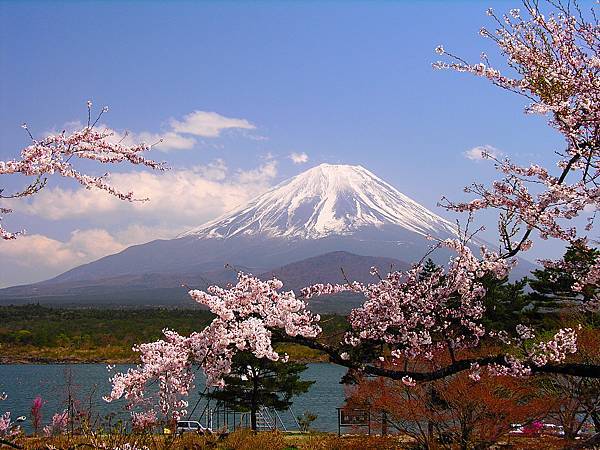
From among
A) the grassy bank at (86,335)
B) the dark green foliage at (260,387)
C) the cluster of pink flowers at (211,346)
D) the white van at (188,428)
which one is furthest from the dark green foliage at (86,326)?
the cluster of pink flowers at (211,346)

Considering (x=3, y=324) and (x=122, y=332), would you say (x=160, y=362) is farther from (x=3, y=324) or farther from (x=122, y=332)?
(x=3, y=324)

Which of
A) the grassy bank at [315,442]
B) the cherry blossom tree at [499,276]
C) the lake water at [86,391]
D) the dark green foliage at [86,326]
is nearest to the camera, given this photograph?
the cherry blossom tree at [499,276]

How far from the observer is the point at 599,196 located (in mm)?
3371

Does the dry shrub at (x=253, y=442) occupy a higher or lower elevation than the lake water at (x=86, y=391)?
higher

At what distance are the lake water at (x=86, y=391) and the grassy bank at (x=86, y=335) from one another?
4.87ft

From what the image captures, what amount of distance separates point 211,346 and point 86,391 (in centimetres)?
2011

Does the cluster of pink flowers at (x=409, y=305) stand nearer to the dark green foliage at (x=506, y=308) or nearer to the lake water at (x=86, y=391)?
the lake water at (x=86, y=391)

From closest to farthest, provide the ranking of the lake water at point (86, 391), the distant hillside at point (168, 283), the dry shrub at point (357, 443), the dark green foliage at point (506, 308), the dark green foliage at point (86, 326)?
the dry shrub at point (357, 443)
the dark green foliage at point (506, 308)
the lake water at point (86, 391)
the dark green foliage at point (86, 326)
the distant hillside at point (168, 283)

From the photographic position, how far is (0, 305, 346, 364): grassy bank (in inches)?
1521

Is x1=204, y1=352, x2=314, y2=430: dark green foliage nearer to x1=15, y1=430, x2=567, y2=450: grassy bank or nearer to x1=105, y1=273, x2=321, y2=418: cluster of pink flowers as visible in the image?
x1=15, y1=430, x2=567, y2=450: grassy bank

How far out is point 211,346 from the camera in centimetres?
404

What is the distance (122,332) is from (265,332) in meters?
42.8

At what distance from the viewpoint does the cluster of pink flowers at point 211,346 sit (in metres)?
3.96

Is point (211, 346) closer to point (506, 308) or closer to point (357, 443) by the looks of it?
point (357, 443)
